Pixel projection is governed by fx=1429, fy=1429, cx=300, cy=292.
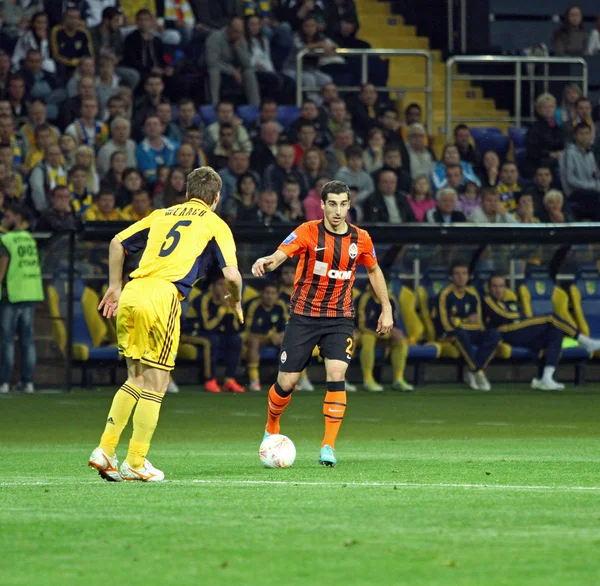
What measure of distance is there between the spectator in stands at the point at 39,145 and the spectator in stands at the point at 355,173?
4.34 metres

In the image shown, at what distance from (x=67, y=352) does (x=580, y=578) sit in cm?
1446

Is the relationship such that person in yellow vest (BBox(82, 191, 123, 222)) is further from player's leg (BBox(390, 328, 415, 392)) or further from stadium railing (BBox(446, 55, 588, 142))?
stadium railing (BBox(446, 55, 588, 142))

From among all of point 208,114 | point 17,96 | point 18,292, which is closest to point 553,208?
point 208,114

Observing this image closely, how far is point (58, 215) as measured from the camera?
19.3 m

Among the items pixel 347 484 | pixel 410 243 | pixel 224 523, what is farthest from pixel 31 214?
pixel 224 523

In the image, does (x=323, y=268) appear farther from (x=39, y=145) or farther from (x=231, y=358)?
(x=39, y=145)

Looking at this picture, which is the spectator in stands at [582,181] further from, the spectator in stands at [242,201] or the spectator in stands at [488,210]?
the spectator in stands at [242,201]

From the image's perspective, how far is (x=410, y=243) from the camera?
68.8 feet

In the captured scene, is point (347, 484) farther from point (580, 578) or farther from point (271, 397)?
point (580, 578)

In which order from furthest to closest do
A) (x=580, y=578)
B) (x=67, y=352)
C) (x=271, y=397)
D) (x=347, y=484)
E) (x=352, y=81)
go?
(x=352, y=81) → (x=67, y=352) → (x=271, y=397) → (x=347, y=484) → (x=580, y=578)

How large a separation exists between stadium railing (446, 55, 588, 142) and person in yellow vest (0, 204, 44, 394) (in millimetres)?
8642

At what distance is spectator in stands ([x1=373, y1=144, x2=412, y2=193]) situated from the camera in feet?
71.5

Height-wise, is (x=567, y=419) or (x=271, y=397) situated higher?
(x=271, y=397)

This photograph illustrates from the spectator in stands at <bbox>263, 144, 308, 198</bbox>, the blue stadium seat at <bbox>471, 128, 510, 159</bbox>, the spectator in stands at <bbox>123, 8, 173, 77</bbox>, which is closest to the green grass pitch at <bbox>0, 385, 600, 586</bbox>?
the spectator in stands at <bbox>263, 144, 308, 198</bbox>
